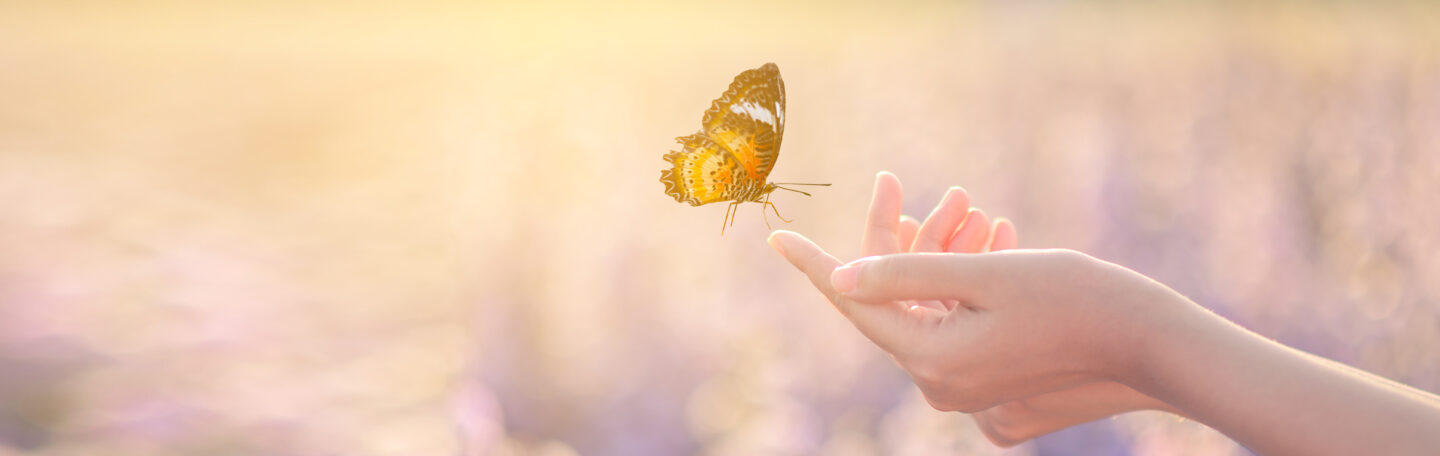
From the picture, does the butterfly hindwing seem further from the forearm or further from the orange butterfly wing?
the forearm

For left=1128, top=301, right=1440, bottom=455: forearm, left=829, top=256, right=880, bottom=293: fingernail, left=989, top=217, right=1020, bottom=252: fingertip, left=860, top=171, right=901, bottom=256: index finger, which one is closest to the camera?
left=1128, top=301, right=1440, bottom=455: forearm

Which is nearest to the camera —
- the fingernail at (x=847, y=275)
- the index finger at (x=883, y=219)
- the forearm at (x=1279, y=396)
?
the forearm at (x=1279, y=396)

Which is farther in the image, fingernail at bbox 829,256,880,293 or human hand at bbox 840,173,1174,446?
human hand at bbox 840,173,1174,446

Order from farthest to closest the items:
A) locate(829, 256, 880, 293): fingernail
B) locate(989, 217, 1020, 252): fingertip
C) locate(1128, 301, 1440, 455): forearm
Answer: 1. locate(989, 217, 1020, 252): fingertip
2. locate(829, 256, 880, 293): fingernail
3. locate(1128, 301, 1440, 455): forearm

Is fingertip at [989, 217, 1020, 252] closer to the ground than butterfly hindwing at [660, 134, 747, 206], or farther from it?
closer to the ground

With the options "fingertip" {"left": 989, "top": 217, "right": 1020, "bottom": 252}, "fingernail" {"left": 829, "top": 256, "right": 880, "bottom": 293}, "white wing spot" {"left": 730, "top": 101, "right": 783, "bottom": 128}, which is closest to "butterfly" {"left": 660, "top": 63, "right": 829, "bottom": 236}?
"white wing spot" {"left": 730, "top": 101, "right": 783, "bottom": 128}

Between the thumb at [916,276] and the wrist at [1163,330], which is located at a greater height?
the thumb at [916,276]

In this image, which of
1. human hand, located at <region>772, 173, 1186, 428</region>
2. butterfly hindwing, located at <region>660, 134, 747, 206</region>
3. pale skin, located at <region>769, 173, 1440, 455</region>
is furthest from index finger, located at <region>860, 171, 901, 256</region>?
butterfly hindwing, located at <region>660, 134, 747, 206</region>

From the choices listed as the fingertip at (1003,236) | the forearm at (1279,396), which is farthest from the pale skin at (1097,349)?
the fingertip at (1003,236)

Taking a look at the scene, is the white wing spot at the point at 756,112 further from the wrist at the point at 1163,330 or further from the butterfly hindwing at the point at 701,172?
the wrist at the point at 1163,330
